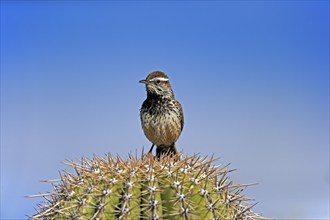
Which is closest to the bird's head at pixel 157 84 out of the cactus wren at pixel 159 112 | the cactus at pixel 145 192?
the cactus wren at pixel 159 112

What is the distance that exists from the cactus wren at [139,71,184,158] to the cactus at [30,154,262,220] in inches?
165

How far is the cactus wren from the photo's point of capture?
8.88 m

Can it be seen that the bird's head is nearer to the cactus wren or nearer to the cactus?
the cactus wren

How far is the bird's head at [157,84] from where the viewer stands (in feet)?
28.8

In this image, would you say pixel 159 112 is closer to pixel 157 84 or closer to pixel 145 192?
pixel 157 84

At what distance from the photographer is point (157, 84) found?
8883mm

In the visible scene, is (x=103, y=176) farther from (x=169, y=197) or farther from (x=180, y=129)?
(x=180, y=129)

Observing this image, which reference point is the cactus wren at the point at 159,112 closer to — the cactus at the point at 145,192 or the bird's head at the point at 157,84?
the bird's head at the point at 157,84

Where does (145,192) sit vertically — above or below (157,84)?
below

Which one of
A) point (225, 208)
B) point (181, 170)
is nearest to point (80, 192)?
point (181, 170)

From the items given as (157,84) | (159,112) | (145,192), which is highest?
(157,84)

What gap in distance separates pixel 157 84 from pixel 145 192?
4.76m

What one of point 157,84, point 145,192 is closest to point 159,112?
point 157,84

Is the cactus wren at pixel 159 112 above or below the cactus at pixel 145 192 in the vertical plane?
above
